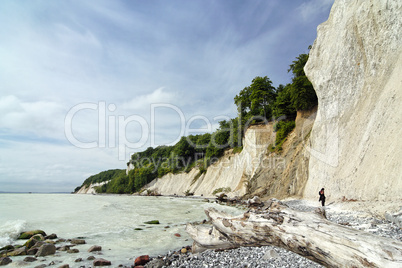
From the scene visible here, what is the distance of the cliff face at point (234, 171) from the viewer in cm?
2944

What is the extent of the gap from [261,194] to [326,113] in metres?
10.8

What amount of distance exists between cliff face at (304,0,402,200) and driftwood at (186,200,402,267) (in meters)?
7.79

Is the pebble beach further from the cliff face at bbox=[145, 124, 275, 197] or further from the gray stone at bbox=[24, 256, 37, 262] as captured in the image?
the cliff face at bbox=[145, 124, 275, 197]

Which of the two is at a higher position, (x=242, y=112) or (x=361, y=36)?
(x=242, y=112)

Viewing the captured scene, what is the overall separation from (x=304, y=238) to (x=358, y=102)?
13.6m

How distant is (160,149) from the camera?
81312 mm

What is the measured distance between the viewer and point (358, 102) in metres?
13.4

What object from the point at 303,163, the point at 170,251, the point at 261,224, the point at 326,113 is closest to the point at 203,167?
the point at 303,163

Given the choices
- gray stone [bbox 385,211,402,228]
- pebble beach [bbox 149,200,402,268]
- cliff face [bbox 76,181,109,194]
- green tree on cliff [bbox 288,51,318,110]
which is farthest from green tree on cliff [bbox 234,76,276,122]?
cliff face [bbox 76,181,109,194]

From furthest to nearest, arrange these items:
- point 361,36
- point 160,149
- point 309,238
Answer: point 160,149
point 361,36
point 309,238

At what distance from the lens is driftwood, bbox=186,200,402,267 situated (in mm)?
2496

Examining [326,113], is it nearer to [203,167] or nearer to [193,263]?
[193,263]

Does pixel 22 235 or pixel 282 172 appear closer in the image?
pixel 22 235

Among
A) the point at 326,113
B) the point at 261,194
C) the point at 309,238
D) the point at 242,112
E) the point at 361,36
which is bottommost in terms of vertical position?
the point at 261,194
